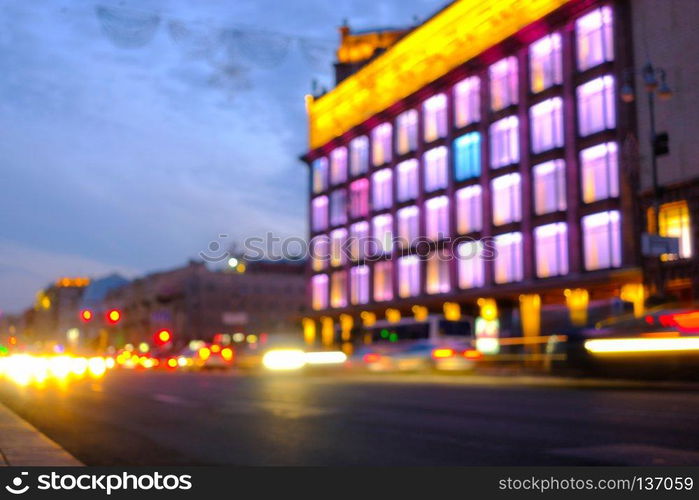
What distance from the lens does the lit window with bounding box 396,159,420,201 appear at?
64250 mm

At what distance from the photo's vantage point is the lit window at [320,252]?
2968 inches

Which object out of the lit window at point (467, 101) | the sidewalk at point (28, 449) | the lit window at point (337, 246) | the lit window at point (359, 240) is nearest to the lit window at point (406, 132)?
the lit window at point (467, 101)

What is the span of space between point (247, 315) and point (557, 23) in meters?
54.0

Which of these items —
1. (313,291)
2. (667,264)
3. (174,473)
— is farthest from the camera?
(313,291)

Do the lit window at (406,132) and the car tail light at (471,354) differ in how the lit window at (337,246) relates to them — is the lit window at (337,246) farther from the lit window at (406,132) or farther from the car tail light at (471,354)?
the car tail light at (471,354)

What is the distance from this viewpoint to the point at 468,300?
58281 millimetres

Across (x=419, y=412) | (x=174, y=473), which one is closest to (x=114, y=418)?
(x=419, y=412)

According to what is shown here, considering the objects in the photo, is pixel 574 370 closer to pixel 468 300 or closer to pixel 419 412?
pixel 419 412

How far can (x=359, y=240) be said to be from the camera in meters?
70.8

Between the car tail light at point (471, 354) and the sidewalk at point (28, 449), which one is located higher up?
the car tail light at point (471, 354)

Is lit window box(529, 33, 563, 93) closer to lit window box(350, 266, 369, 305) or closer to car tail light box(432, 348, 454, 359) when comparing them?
car tail light box(432, 348, 454, 359)

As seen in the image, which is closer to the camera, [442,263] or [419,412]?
[419,412]

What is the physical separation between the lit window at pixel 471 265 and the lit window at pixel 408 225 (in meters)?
5.02

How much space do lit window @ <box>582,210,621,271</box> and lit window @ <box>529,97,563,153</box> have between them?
15.9 ft
